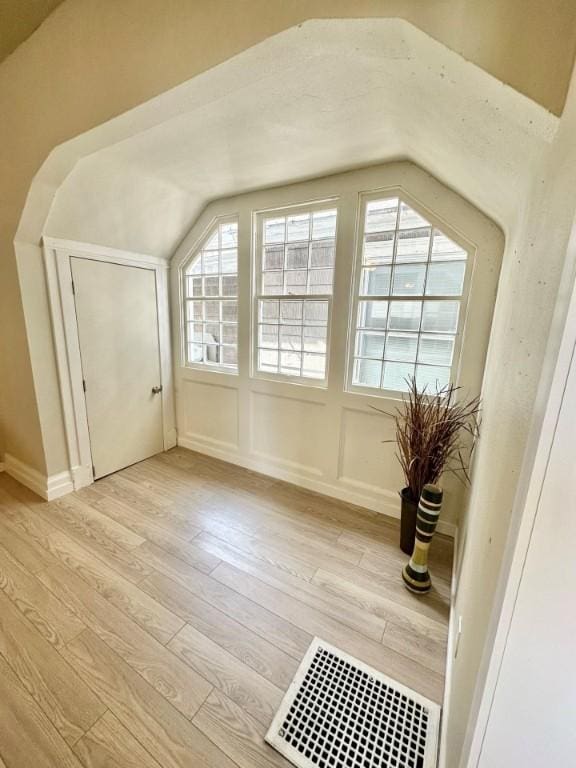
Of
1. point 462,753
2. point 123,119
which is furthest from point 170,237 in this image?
point 462,753

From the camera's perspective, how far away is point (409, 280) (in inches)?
79.4

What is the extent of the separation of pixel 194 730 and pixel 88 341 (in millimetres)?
2456

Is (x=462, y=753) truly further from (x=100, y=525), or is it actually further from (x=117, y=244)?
(x=117, y=244)

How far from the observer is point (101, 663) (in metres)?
1.26

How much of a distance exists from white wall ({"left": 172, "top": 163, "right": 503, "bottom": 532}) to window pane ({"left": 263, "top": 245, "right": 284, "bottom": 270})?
0.14 m

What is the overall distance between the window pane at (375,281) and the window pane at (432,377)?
0.58 metres

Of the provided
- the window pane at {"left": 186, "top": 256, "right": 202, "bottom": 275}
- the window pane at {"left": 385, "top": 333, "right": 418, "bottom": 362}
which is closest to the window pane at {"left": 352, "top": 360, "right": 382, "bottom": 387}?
the window pane at {"left": 385, "top": 333, "right": 418, "bottom": 362}

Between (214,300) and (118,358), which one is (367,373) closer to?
(214,300)

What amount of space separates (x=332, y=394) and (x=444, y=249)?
1.21m

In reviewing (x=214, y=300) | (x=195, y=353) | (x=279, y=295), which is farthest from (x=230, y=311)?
(x=195, y=353)

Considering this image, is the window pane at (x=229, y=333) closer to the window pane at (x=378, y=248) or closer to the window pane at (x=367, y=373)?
the window pane at (x=367, y=373)

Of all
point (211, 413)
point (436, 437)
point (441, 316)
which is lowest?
point (211, 413)

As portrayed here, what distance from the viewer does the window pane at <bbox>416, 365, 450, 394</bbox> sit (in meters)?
1.99

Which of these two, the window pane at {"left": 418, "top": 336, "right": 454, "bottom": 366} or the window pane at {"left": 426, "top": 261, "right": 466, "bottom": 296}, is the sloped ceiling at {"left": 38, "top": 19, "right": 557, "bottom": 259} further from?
the window pane at {"left": 418, "top": 336, "right": 454, "bottom": 366}
